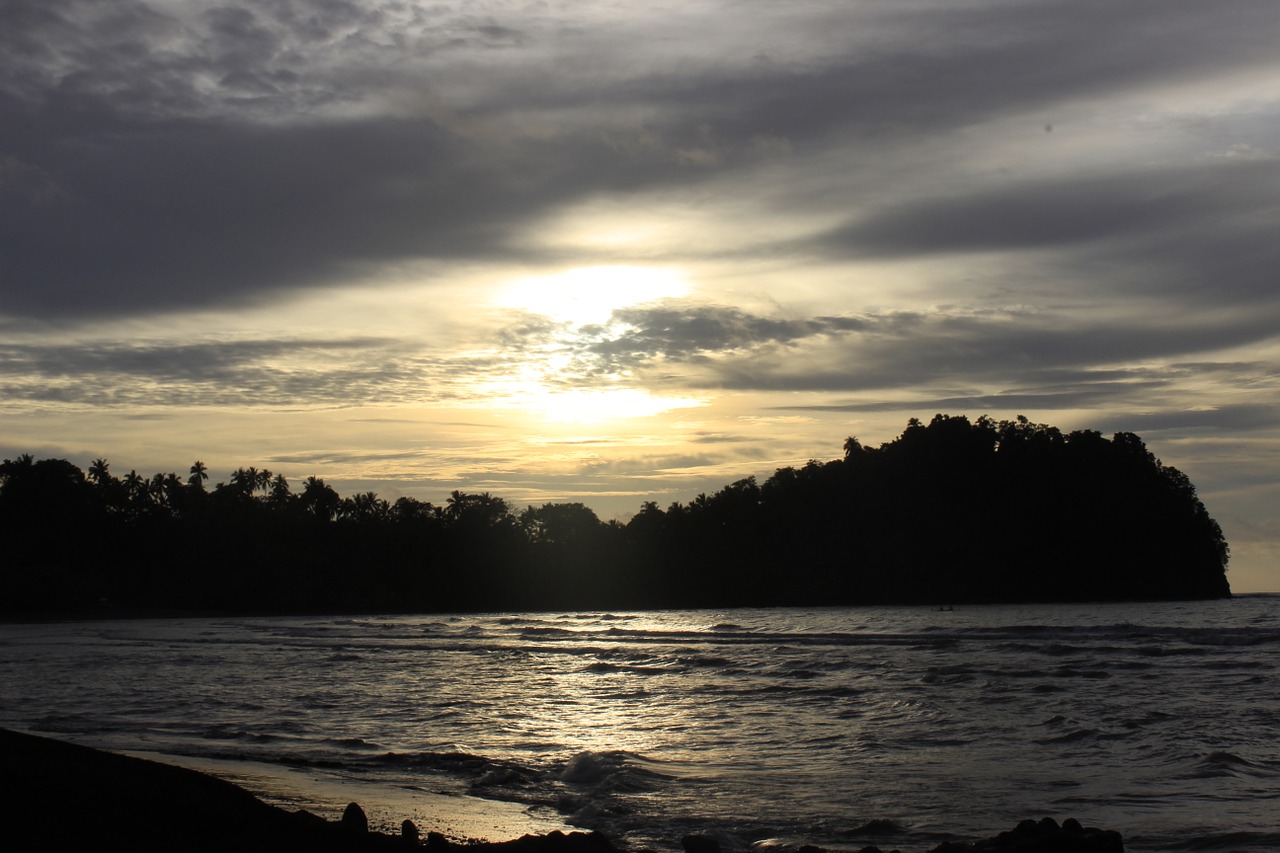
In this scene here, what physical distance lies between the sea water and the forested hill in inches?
3500

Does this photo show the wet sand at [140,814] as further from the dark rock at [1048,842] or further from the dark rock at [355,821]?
the dark rock at [1048,842]

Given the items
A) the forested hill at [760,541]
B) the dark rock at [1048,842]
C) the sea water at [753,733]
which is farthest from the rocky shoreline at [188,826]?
the forested hill at [760,541]

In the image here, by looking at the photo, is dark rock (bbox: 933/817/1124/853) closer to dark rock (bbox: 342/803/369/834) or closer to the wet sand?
the wet sand

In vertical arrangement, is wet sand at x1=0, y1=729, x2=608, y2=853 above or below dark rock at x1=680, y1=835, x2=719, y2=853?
above

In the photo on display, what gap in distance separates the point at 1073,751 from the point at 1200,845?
20.0ft

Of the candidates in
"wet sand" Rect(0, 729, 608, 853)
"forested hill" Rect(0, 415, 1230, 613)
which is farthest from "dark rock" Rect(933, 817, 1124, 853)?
"forested hill" Rect(0, 415, 1230, 613)

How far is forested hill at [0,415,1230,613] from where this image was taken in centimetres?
12025

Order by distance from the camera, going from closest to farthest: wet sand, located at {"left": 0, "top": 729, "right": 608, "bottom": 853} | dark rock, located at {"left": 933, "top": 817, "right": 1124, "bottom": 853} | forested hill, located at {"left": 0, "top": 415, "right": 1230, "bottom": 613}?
wet sand, located at {"left": 0, "top": 729, "right": 608, "bottom": 853} → dark rock, located at {"left": 933, "top": 817, "right": 1124, "bottom": 853} → forested hill, located at {"left": 0, "top": 415, "right": 1230, "bottom": 613}

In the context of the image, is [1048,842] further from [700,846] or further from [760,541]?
[760,541]

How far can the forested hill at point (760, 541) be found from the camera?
12025 cm

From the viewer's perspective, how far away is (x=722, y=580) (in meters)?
135

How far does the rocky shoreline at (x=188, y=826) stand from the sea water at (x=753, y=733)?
6.49 feet

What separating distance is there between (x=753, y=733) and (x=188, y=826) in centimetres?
1161

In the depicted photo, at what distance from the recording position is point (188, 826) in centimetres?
880
